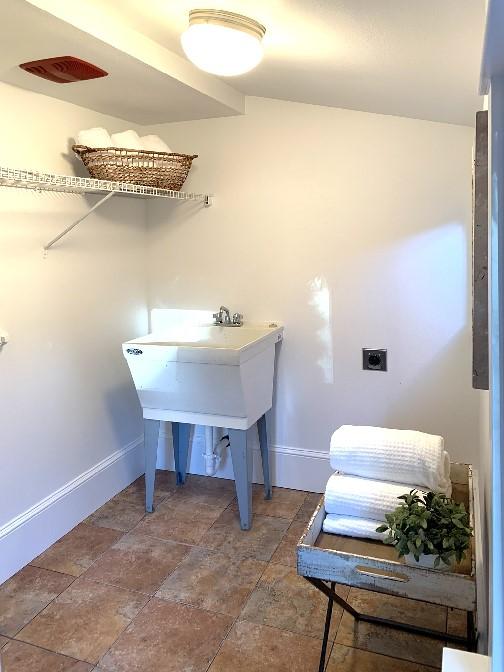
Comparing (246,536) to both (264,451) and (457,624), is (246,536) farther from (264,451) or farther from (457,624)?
(457,624)

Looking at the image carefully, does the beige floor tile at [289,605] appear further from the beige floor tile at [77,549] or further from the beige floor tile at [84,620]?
the beige floor tile at [77,549]

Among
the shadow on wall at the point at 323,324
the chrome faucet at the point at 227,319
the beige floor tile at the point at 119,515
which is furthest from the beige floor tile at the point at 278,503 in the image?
the chrome faucet at the point at 227,319

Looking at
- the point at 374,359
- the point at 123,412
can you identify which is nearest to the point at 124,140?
the point at 123,412

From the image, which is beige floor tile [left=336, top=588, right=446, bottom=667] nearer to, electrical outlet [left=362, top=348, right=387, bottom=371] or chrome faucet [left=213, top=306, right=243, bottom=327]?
electrical outlet [left=362, top=348, right=387, bottom=371]

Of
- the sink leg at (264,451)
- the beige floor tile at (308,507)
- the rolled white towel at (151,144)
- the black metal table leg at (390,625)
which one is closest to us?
the black metal table leg at (390,625)

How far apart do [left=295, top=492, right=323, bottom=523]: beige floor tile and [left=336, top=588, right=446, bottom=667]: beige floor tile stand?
0.57m

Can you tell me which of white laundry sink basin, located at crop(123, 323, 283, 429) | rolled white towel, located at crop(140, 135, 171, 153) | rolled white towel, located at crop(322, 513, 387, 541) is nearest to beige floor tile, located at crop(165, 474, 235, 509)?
white laundry sink basin, located at crop(123, 323, 283, 429)

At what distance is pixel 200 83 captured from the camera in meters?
2.27

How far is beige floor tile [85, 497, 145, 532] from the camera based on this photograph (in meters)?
2.55

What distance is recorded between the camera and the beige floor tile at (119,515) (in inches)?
101

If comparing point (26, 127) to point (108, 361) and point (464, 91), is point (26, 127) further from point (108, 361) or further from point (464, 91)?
point (464, 91)

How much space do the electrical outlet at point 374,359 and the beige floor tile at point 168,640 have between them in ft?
→ 4.18

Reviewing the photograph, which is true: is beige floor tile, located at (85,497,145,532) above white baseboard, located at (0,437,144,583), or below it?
below

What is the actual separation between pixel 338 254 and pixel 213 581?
1.51 meters
